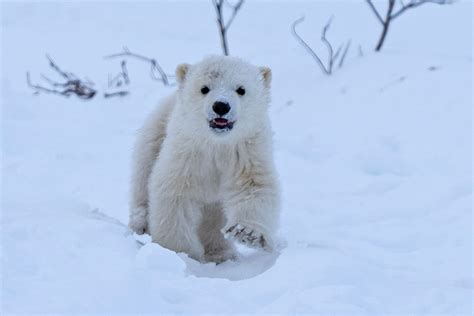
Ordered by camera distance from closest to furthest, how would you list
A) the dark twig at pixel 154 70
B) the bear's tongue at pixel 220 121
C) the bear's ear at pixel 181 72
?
the bear's tongue at pixel 220 121 → the bear's ear at pixel 181 72 → the dark twig at pixel 154 70

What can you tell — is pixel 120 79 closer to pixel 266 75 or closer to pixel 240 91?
pixel 266 75

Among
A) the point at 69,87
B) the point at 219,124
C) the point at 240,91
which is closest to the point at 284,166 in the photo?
the point at 240,91

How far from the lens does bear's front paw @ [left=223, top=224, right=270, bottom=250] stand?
391 cm

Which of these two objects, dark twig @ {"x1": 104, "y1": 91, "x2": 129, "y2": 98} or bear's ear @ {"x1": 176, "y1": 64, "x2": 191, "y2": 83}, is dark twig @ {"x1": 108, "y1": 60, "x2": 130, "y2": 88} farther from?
bear's ear @ {"x1": 176, "y1": 64, "x2": 191, "y2": 83}

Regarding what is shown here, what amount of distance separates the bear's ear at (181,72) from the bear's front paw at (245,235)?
3.09ft

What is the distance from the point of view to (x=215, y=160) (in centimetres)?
427

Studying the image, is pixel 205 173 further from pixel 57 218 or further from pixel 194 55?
pixel 194 55

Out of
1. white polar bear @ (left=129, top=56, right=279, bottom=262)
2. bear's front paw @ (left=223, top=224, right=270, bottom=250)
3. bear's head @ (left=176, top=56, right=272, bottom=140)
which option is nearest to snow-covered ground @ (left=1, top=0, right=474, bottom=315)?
bear's front paw @ (left=223, top=224, right=270, bottom=250)

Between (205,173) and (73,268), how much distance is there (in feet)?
3.78

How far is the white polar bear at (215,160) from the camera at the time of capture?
4.11 m

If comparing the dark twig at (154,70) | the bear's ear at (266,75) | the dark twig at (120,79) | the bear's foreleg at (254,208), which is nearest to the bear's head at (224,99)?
the bear's ear at (266,75)

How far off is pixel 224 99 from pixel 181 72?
21.3 inches

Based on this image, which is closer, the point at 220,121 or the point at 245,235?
the point at 245,235

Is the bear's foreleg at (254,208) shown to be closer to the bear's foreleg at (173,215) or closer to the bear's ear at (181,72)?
the bear's foreleg at (173,215)
